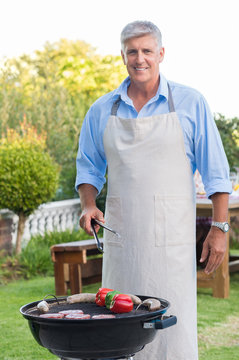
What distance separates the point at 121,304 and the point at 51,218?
6775 mm

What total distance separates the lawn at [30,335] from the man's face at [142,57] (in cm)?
226

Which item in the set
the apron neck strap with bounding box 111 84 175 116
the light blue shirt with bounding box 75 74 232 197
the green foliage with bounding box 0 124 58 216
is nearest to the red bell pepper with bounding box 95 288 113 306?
the light blue shirt with bounding box 75 74 232 197

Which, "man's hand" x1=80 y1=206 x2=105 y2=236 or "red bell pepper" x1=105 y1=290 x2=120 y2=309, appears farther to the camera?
"man's hand" x1=80 y1=206 x2=105 y2=236

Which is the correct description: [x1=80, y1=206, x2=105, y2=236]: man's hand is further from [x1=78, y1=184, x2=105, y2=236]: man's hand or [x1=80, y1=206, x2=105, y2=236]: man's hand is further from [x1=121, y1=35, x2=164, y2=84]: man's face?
[x1=121, y1=35, x2=164, y2=84]: man's face

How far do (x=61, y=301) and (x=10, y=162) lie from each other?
17.2 ft

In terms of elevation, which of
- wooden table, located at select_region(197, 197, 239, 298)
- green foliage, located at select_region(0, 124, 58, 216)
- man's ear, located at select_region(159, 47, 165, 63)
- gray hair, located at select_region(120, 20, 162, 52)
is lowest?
wooden table, located at select_region(197, 197, 239, 298)

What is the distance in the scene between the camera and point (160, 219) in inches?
112

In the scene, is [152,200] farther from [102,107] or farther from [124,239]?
[102,107]

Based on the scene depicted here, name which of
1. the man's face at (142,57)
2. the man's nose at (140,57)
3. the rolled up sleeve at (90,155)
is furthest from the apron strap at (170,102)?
the rolled up sleeve at (90,155)

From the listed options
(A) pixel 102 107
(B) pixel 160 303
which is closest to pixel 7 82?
(A) pixel 102 107

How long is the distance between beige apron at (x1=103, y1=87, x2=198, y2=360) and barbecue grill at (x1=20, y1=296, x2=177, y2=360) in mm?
467

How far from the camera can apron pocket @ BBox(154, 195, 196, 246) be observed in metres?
2.83

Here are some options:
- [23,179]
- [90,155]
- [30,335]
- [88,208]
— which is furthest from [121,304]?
[23,179]

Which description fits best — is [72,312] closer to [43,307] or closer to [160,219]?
[43,307]
